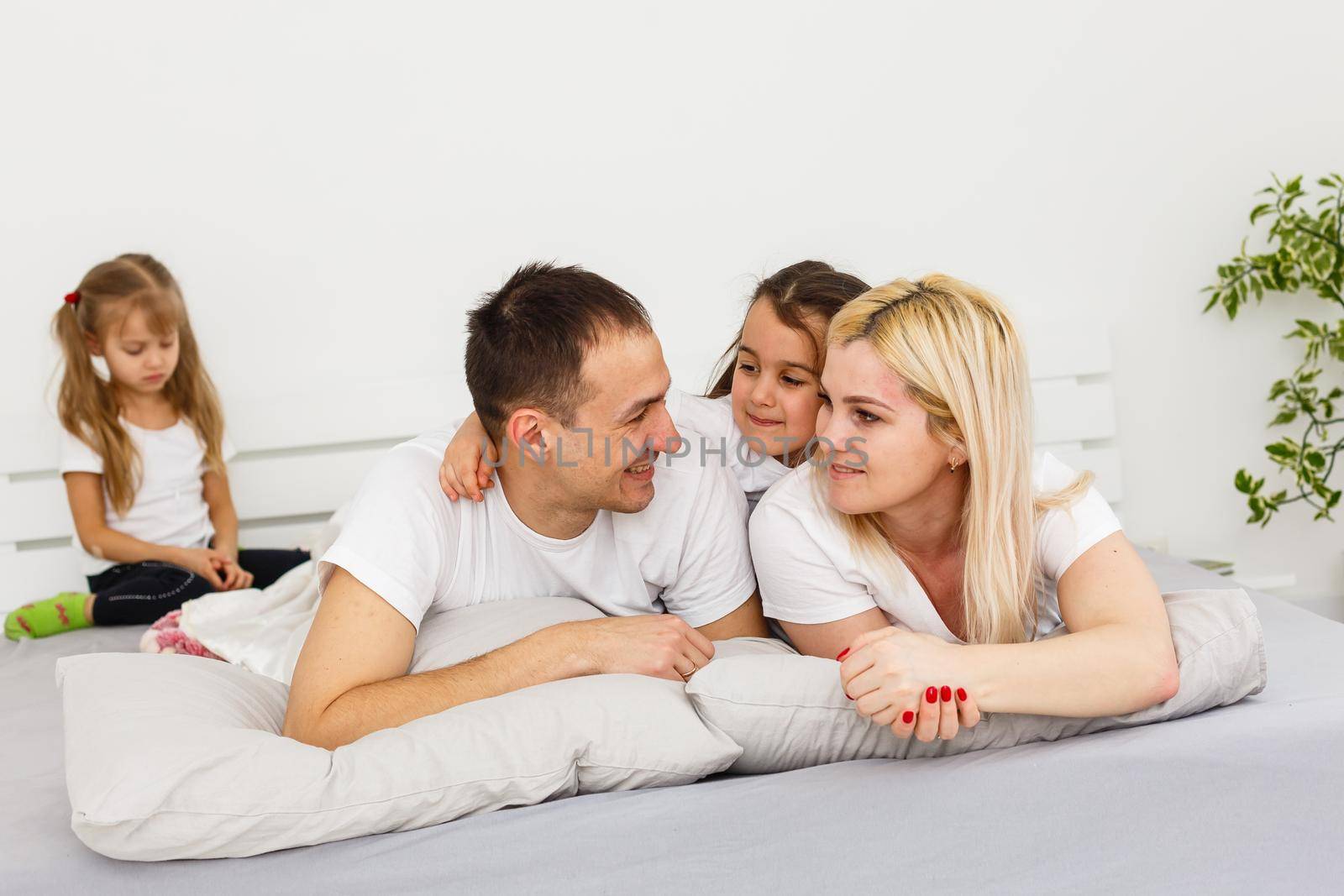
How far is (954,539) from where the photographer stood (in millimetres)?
1573

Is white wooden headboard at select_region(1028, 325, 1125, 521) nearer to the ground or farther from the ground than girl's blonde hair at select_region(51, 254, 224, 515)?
nearer to the ground

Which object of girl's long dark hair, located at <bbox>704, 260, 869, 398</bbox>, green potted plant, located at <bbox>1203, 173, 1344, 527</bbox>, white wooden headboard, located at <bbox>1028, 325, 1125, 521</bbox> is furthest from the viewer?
white wooden headboard, located at <bbox>1028, 325, 1125, 521</bbox>

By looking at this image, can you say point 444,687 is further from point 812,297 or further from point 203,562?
point 203,562

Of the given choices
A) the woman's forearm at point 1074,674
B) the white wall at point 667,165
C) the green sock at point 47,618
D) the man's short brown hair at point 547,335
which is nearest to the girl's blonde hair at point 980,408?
the woman's forearm at point 1074,674

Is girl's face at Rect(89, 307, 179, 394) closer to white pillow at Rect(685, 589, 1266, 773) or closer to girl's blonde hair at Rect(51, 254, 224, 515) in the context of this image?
girl's blonde hair at Rect(51, 254, 224, 515)

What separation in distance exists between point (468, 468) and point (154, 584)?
3.74ft

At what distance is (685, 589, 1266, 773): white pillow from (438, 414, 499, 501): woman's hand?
461mm

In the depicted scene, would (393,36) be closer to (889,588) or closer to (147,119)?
(147,119)

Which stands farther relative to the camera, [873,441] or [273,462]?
[273,462]

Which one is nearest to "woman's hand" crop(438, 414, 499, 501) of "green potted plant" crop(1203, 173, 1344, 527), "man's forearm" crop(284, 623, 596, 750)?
"man's forearm" crop(284, 623, 596, 750)

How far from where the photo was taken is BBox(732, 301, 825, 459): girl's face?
5.97 feet

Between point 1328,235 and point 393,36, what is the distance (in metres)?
2.30

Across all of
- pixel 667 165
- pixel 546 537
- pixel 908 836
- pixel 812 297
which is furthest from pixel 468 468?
pixel 667 165

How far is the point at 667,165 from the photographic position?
2.88m
